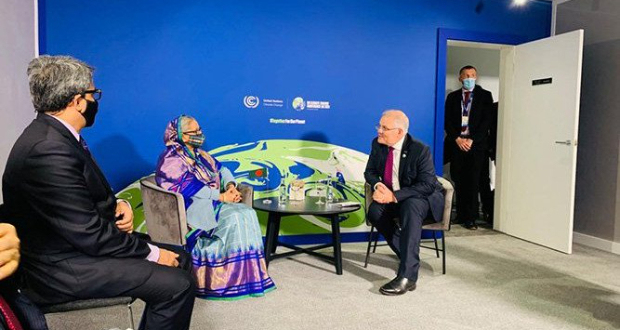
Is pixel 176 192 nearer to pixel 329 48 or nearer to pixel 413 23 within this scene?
pixel 329 48

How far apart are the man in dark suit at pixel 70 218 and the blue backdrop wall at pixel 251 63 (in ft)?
7.48

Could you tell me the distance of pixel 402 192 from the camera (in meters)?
3.33

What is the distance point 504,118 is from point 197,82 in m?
3.33

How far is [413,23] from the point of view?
4.65 meters

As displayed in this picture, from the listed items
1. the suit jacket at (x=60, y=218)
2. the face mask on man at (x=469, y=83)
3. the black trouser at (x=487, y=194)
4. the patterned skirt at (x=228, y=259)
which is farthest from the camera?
the black trouser at (x=487, y=194)

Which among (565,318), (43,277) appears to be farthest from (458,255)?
(43,277)

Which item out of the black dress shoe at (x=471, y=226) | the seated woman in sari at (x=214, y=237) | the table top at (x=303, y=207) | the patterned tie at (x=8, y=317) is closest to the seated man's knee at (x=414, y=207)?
the table top at (x=303, y=207)

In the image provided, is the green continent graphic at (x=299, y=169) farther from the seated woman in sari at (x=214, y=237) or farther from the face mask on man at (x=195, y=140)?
Result: the seated woman in sari at (x=214, y=237)

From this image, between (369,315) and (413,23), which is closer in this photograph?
(369,315)

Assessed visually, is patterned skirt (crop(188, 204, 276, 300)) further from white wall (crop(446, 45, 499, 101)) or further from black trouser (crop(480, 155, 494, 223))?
white wall (crop(446, 45, 499, 101))

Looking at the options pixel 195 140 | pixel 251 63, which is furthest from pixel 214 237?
pixel 251 63

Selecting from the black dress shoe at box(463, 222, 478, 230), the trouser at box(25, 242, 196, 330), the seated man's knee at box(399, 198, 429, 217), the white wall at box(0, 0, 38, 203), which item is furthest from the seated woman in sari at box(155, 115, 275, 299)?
the black dress shoe at box(463, 222, 478, 230)

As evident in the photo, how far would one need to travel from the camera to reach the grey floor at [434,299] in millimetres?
2672

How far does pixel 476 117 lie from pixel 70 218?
4.61m
